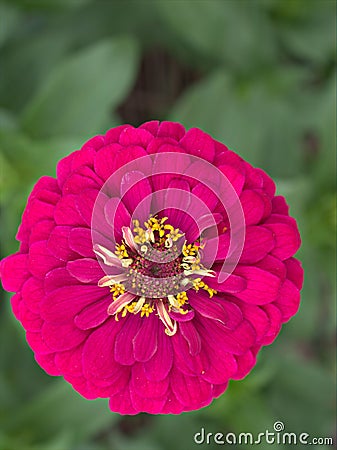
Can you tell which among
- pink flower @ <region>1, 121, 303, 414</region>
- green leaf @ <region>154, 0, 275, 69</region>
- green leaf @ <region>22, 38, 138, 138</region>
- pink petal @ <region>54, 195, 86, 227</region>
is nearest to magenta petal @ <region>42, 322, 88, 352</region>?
pink flower @ <region>1, 121, 303, 414</region>

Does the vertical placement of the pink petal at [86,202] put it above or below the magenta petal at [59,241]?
above

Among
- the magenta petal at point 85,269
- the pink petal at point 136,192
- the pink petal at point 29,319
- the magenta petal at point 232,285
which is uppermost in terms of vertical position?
the pink petal at point 136,192

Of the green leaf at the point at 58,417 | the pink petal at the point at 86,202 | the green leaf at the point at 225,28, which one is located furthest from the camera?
the green leaf at the point at 225,28

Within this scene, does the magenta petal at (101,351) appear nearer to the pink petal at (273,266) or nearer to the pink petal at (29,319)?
the pink petal at (29,319)

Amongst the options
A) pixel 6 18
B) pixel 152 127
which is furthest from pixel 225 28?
pixel 152 127

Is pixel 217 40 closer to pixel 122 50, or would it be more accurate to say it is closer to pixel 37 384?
pixel 122 50

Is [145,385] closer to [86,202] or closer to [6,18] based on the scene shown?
[86,202]

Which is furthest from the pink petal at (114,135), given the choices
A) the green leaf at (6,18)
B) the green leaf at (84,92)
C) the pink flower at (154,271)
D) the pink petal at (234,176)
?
the green leaf at (6,18)
